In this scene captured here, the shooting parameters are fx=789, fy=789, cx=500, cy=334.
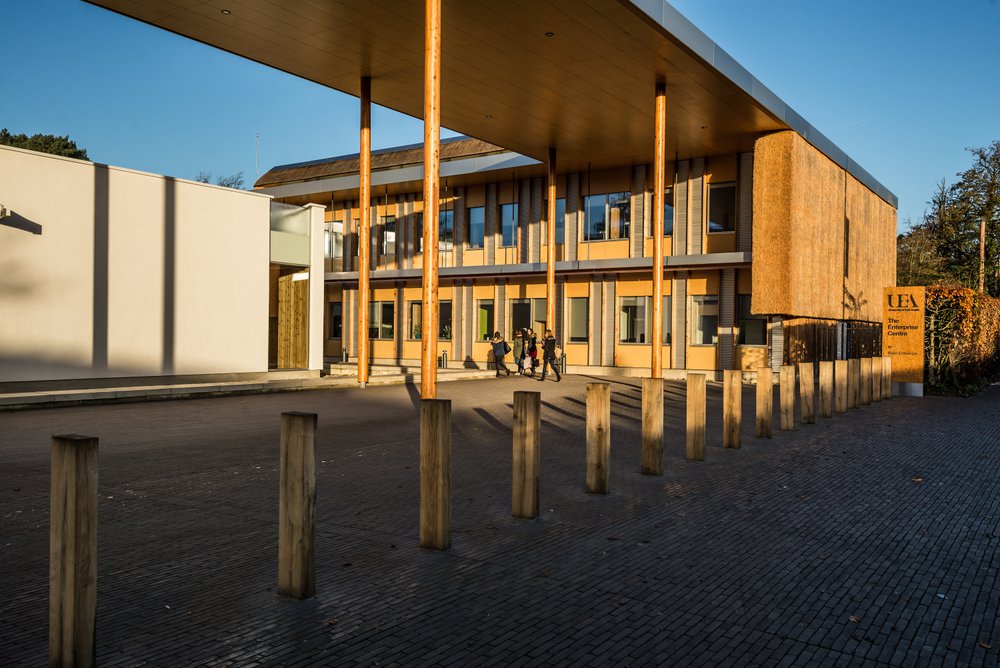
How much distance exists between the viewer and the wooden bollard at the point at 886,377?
60.7 feet

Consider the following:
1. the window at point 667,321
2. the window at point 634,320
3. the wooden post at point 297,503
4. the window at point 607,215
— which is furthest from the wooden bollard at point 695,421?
the window at point 607,215

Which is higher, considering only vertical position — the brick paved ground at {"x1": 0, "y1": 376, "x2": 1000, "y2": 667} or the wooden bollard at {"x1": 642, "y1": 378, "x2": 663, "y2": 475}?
the wooden bollard at {"x1": 642, "y1": 378, "x2": 663, "y2": 475}

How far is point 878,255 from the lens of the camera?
1236 inches

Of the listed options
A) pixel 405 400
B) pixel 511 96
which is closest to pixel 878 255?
pixel 511 96

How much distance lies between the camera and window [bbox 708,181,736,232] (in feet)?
86.9

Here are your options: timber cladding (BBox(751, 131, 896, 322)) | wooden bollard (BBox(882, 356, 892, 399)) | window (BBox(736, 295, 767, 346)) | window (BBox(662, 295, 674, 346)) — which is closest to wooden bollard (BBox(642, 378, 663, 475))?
wooden bollard (BBox(882, 356, 892, 399))

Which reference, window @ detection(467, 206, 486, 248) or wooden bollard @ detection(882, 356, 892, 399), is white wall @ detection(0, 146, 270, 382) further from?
wooden bollard @ detection(882, 356, 892, 399)

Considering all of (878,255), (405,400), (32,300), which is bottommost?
(405,400)

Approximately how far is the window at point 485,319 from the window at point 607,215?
17.1 ft

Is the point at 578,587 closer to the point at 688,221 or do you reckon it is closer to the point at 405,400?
the point at 405,400

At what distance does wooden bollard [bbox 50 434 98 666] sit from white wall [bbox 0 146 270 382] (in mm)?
15005

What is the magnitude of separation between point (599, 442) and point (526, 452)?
1.18 metres

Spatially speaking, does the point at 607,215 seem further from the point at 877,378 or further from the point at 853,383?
the point at 853,383

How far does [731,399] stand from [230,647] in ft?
25.5
